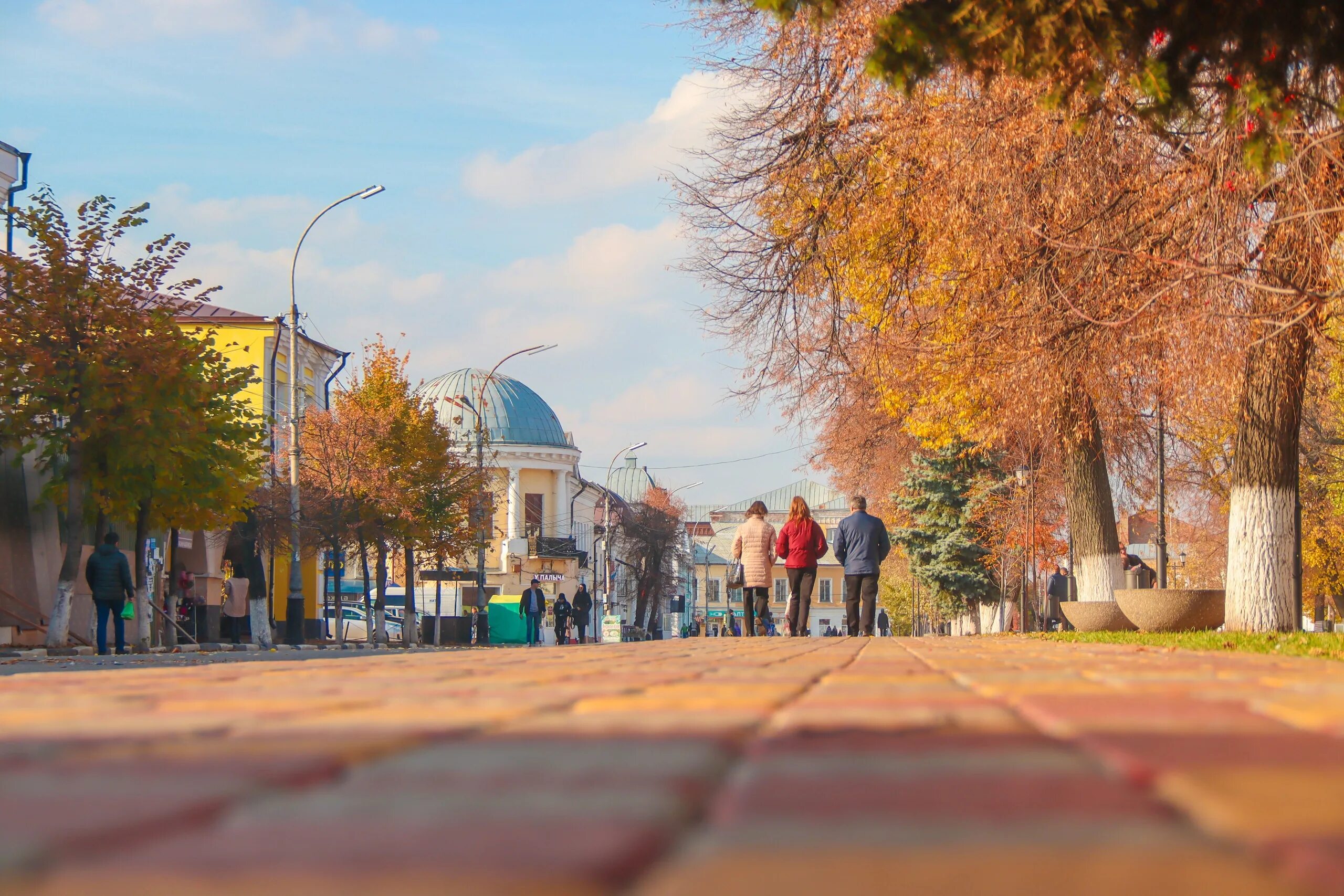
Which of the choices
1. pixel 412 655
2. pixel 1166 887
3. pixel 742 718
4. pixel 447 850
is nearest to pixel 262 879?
pixel 447 850

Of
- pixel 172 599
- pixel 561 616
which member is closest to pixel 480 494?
pixel 561 616

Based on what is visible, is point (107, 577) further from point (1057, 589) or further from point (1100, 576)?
point (1057, 589)

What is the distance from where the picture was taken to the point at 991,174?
13812 millimetres

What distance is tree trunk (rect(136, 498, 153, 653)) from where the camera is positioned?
23.4m

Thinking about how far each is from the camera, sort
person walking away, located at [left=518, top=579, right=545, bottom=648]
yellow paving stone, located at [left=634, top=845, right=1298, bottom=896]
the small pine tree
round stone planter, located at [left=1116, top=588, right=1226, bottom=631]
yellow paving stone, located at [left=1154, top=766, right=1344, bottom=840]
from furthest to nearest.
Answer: person walking away, located at [left=518, top=579, right=545, bottom=648], the small pine tree, round stone planter, located at [left=1116, top=588, right=1226, bottom=631], yellow paving stone, located at [left=1154, top=766, right=1344, bottom=840], yellow paving stone, located at [left=634, top=845, right=1298, bottom=896]

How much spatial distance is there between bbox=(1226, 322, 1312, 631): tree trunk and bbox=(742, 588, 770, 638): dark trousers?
5.83 metres

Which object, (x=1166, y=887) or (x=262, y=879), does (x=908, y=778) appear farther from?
(x=262, y=879)

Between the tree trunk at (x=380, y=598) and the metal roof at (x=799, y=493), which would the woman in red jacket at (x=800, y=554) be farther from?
the metal roof at (x=799, y=493)

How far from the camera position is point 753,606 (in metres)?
18.8

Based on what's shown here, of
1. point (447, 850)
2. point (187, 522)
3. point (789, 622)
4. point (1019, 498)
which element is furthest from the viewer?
point (1019, 498)

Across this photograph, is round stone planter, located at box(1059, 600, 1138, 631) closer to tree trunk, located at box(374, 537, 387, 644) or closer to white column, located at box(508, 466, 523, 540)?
tree trunk, located at box(374, 537, 387, 644)

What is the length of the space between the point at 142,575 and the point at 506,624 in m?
25.3

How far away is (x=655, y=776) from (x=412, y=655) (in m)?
8.41

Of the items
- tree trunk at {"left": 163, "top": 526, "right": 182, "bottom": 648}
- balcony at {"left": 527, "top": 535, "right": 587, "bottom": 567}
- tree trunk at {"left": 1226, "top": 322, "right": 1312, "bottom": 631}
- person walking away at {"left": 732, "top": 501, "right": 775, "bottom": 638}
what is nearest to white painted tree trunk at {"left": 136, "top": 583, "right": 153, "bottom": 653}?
tree trunk at {"left": 163, "top": 526, "right": 182, "bottom": 648}
